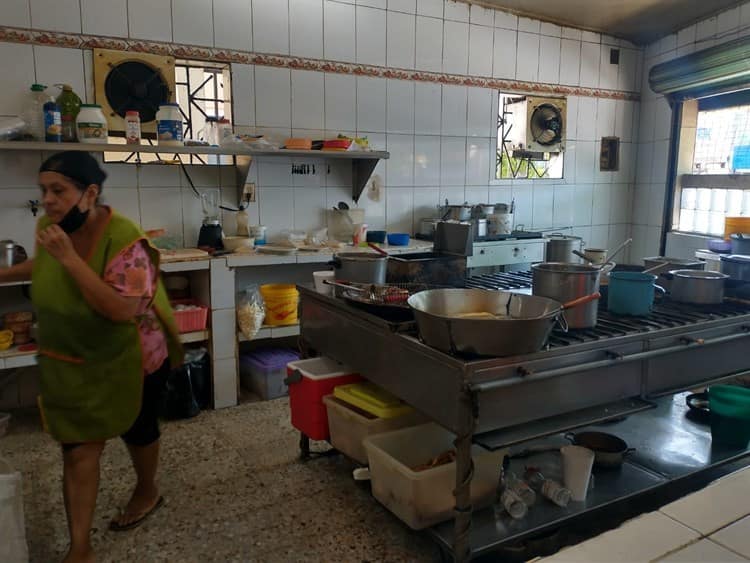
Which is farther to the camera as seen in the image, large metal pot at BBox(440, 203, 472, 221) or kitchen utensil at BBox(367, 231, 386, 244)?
large metal pot at BBox(440, 203, 472, 221)

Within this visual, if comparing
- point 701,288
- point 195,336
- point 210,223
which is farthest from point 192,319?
point 701,288

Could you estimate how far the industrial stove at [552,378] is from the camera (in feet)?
5.40

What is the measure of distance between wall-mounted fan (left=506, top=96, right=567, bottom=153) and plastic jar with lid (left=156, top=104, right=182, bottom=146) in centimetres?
267

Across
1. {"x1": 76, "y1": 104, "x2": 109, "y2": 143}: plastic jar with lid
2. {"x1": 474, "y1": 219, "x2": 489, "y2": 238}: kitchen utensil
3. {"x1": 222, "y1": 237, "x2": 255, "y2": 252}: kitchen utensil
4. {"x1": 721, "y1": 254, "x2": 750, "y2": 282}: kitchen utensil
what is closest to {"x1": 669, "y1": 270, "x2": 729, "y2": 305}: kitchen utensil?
{"x1": 721, "y1": 254, "x2": 750, "y2": 282}: kitchen utensil

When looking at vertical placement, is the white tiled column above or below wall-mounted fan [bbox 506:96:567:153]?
below

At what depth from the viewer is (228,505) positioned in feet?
7.59

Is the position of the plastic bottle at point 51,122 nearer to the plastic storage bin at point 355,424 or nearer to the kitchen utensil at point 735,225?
the plastic storage bin at point 355,424

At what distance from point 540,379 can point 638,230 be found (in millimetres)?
4254

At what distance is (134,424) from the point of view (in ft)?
6.91

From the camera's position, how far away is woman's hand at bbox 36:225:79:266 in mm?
1640

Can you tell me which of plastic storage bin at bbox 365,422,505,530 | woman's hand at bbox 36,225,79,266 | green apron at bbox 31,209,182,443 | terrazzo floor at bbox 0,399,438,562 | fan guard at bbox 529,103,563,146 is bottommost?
terrazzo floor at bbox 0,399,438,562

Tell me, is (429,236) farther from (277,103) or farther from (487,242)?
(277,103)

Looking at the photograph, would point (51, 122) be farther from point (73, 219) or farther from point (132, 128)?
point (73, 219)

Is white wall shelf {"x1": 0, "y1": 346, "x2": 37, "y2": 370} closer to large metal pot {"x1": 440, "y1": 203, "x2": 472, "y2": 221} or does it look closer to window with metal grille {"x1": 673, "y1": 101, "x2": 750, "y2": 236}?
large metal pot {"x1": 440, "y1": 203, "x2": 472, "y2": 221}
